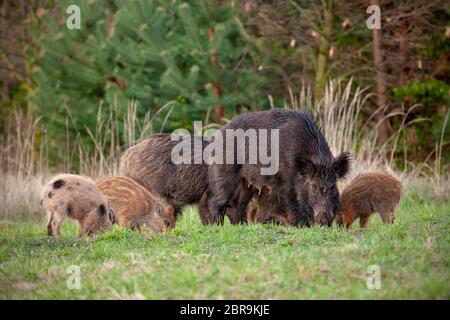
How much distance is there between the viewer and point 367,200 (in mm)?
9461

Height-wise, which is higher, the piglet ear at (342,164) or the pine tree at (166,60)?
the pine tree at (166,60)

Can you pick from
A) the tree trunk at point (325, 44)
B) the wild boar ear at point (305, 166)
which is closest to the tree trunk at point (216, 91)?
the tree trunk at point (325, 44)

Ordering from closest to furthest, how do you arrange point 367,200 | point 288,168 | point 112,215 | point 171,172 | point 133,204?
1. point 288,168
2. point 112,215
3. point 133,204
4. point 367,200
5. point 171,172

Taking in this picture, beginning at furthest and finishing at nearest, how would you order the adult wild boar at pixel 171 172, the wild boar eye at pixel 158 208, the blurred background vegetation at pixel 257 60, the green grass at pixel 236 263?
the blurred background vegetation at pixel 257 60, the adult wild boar at pixel 171 172, the wild boar eye at pixel 158 208, the green grass at pixel 236 263

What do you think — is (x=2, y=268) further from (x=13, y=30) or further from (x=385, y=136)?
(x=13, y=30)

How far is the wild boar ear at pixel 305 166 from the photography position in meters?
8.45

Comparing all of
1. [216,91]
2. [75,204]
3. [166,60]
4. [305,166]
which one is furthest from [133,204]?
[216,91]

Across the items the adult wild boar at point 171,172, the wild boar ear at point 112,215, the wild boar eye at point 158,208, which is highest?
the adult wild boar at point 171,172

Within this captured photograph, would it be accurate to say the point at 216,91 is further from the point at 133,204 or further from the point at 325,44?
the point at 133,204

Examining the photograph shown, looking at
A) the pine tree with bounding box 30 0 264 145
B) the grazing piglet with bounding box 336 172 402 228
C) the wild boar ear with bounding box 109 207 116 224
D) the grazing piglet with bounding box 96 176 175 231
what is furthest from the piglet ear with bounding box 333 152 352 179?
the pine tree with bounding box 30 0 264 145

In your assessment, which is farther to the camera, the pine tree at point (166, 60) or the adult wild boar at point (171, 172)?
the pine tree at point (166, 60)

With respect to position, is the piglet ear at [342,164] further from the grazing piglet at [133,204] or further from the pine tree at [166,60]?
the pine tree at [166,60]

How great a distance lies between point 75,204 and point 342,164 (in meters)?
2.96
